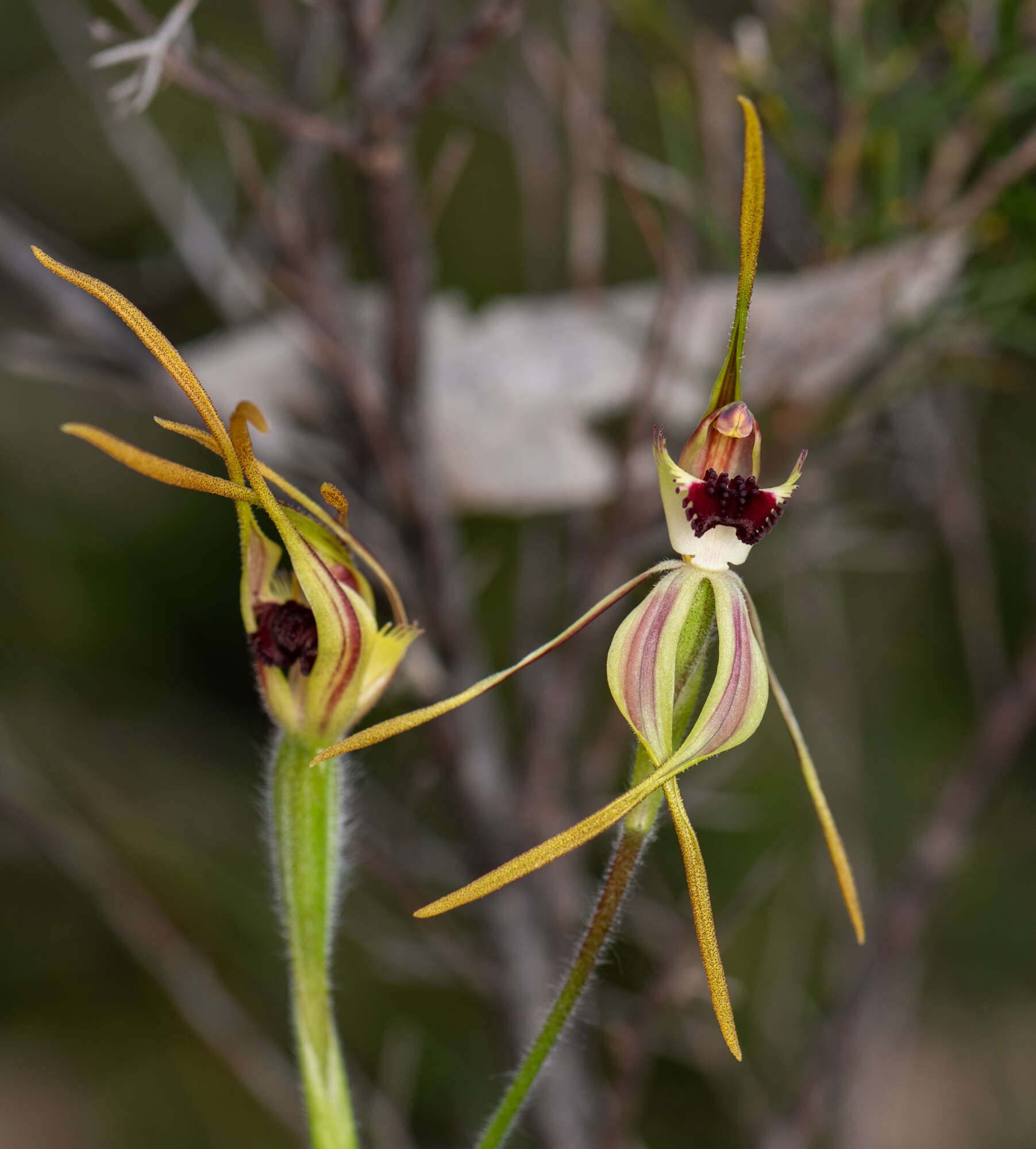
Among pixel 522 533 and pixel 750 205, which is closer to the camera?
pixel 750 205

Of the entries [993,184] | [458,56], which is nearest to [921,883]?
[993,184]

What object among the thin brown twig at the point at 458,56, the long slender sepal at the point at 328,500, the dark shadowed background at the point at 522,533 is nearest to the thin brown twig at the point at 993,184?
the dark shadowed background at the point at 522,533

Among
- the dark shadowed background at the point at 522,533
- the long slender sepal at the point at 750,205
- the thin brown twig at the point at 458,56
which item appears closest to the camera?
the long slender sepal at the point at 750,205

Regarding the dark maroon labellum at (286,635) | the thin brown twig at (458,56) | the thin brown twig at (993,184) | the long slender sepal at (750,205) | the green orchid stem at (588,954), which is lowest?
the green orchid stem at (588,954)

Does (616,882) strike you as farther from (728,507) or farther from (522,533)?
(522,533)

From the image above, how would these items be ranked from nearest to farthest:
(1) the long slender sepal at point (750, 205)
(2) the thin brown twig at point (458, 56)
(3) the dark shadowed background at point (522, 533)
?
(1) the long slender sepal at point (750, 205) → (2) the thin brown twig at point (458, 56) → (3) the dark shadowed background at point (522, 533)

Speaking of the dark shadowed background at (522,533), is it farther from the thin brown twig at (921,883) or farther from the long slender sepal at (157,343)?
the long slender sepal at (157,343)

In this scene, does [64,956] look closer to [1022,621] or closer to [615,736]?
[615,736]

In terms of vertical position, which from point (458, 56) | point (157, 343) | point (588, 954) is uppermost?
point (458, 56)
